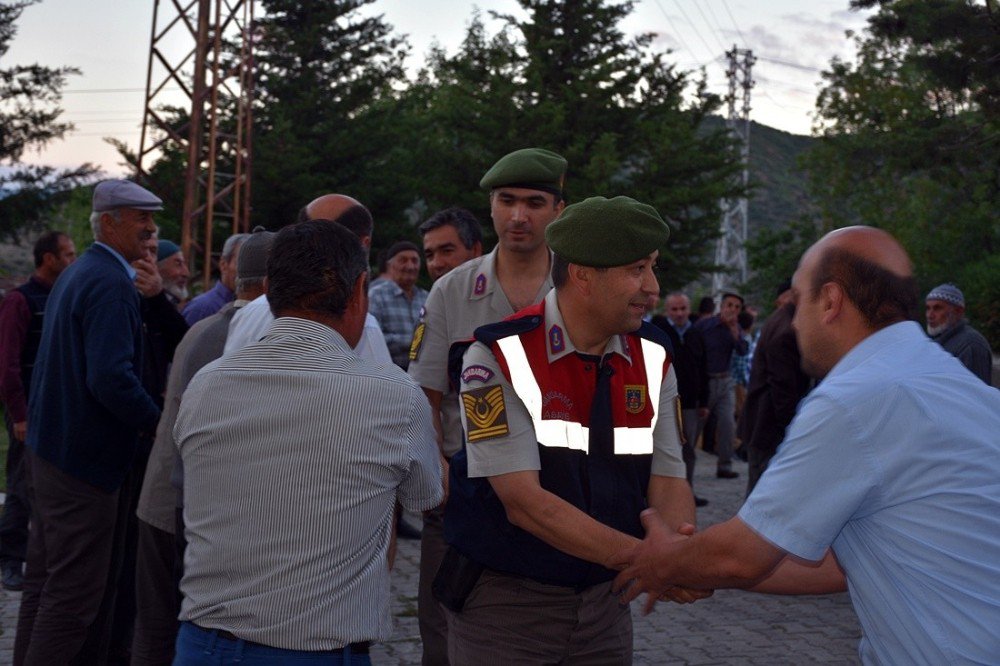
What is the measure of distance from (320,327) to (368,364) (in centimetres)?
16

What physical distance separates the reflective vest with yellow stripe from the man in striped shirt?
1.18ft

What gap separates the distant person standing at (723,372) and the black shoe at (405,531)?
5182 millimetres

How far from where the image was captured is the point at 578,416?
331 cm

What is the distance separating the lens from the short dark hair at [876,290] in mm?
2750

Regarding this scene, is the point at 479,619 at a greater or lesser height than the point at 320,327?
lesser

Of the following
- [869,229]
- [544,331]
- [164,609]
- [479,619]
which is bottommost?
[164,609]

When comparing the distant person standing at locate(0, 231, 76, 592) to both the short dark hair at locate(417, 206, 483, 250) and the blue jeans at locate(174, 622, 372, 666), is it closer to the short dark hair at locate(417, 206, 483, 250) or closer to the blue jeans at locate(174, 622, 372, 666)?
the short dark hair at locate(417, 206, 483, 250)

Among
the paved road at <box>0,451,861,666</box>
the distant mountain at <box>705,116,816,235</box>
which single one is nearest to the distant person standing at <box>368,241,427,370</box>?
the paved road at <box>0,451,861,666</box>

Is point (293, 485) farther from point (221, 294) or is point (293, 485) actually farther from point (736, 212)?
point (736, 212)

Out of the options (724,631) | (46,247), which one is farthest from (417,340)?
(46,247)

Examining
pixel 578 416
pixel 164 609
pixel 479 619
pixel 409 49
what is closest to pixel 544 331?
pixel 578 416

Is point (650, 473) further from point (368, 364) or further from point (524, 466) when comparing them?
point (368, 364)

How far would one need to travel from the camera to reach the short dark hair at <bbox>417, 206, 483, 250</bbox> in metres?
6.47

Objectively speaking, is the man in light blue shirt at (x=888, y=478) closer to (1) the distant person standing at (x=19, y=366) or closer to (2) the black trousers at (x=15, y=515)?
(1) the distant person standing at (x=19, y=366)
